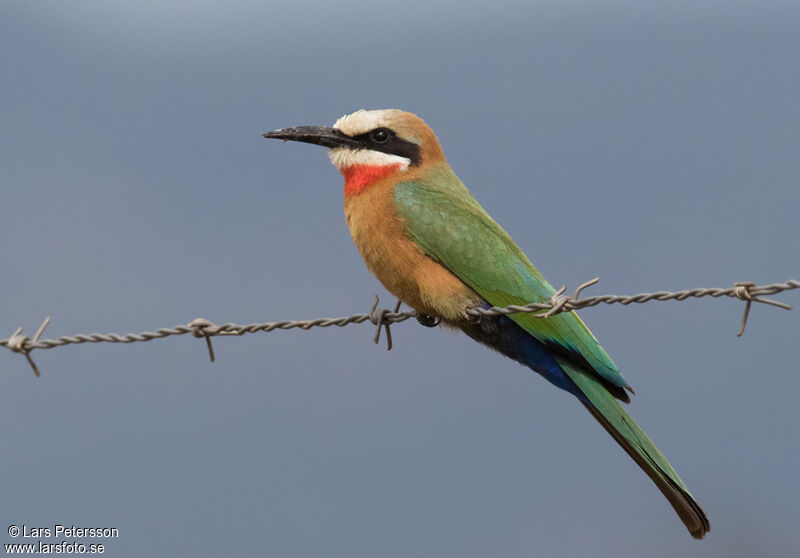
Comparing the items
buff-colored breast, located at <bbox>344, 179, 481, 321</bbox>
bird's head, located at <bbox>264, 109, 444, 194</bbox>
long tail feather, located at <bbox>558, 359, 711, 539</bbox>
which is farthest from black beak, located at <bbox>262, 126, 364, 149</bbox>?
long tail feather, located at <bbox>558, 359, 711, 539</bbox>

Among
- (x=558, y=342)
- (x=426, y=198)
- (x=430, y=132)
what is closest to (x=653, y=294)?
(x=558, y=342)

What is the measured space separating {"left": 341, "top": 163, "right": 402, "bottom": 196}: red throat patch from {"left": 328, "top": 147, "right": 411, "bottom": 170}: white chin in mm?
15

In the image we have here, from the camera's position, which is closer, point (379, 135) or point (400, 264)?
point (400, 264)

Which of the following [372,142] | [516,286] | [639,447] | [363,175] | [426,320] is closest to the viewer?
[639,447]

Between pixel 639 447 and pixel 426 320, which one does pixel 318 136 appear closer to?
pixel 426 320

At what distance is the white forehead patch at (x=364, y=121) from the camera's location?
4.63 metres

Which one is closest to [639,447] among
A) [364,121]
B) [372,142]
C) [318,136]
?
[372,142]

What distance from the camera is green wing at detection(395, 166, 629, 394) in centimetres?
397

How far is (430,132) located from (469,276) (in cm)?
87

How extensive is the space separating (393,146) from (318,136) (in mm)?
373

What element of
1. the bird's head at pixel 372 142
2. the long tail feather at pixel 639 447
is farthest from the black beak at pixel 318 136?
the long tail feather at pixel 639 447

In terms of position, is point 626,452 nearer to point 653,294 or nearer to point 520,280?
point 520,280

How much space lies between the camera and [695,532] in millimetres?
3811

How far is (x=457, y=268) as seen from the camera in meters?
4.18
